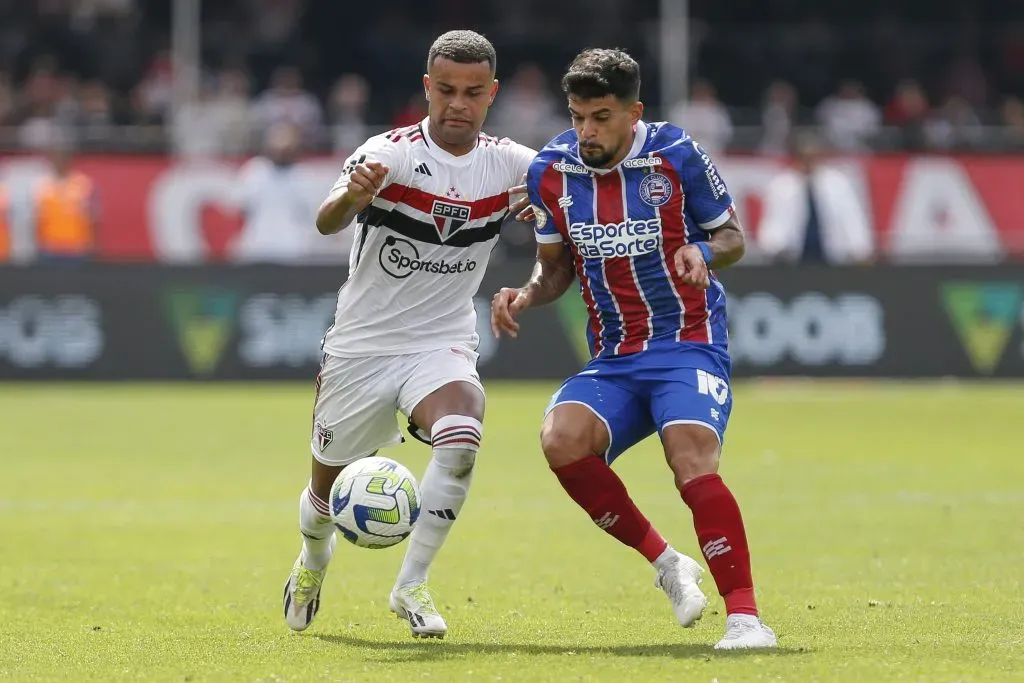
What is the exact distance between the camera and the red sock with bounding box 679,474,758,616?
635 cm

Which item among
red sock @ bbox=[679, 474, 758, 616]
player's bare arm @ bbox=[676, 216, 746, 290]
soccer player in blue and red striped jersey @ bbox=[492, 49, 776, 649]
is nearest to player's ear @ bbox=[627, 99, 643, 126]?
soccer player in blue and red striped jersey @ bbox=[492, 49, 776, 649]

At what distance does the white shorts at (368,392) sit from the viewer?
715 cm

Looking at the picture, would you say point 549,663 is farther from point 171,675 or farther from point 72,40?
point 72,40

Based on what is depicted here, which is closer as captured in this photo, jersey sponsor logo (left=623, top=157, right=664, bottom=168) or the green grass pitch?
the green grass pitch

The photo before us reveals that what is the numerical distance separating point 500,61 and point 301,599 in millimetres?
20500

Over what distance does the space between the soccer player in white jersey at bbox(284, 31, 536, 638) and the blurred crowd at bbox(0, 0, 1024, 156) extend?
1653cm

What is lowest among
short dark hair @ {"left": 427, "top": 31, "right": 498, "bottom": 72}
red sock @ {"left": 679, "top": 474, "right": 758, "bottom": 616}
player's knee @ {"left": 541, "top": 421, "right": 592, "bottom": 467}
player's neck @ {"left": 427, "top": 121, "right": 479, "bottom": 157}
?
red sock @ {"left": 679, "top": 474, "right": 758, "bottom": 616}

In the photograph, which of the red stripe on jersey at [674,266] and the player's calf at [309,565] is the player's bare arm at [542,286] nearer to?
the red stripe on jersey at [674,266]

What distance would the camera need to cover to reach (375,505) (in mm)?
6531

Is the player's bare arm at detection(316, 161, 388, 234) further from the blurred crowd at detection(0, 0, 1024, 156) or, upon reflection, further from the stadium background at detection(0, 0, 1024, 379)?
the blurred crowd at detection(0, 0, 1024, 156)

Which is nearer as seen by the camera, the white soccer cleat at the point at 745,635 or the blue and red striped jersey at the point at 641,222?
the white soccer cleat at the point at 745,635

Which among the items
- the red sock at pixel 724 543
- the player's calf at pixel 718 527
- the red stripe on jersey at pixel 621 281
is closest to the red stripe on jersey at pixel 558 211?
the red stripe on jersey at pixel 621 281

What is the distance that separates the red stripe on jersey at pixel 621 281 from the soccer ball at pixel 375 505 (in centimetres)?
107

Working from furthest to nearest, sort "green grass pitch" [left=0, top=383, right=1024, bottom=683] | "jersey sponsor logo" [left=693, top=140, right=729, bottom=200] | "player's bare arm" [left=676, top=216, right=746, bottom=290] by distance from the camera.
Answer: "jersey sponsor logo" [left=693, top=140, right=729, bottom=200] → "player's bare arm" [left=676, top=216, right=746, bottom=290] → "green grass pitch" [left=0, top=383, right=1024, bottom=683]
